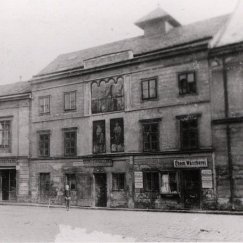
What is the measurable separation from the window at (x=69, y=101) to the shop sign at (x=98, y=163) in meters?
3.95

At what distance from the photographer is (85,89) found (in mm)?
26172

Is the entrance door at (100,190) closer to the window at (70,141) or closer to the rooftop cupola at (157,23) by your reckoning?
the window at (70,141)

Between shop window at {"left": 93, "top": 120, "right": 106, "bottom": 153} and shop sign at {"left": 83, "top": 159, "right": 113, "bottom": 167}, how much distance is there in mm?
721

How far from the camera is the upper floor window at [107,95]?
24.7 metres

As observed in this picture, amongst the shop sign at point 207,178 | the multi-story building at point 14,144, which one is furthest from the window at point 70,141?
the shop sign at point 207,178

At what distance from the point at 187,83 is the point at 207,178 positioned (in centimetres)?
550

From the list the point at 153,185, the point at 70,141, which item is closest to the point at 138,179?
the point at 153,185

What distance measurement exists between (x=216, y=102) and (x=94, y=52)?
12.0 metres

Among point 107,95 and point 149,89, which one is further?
point 107,95

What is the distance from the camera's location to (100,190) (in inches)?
1001

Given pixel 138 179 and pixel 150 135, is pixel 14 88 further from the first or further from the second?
pixel 138 179

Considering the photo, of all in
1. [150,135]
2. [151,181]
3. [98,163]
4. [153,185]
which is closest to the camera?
[153,185]

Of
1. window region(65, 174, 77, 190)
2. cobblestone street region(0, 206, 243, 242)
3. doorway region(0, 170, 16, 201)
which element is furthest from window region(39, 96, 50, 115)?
cobblestone street region(0, 206, 243, 242)

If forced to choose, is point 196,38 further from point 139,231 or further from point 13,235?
point 13,235
